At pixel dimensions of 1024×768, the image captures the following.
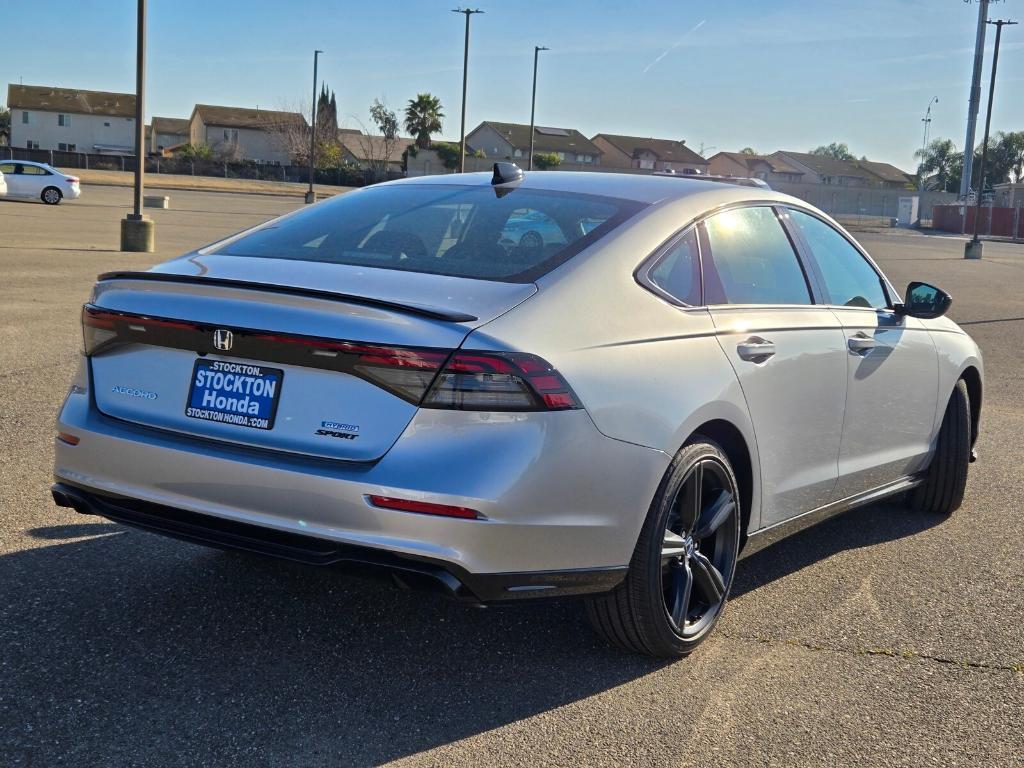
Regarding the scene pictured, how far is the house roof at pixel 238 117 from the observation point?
12389 cm

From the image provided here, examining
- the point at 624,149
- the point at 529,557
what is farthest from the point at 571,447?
the point at 624,149

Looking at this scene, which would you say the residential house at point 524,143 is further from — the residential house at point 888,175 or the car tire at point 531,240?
the car tire at point 531,240

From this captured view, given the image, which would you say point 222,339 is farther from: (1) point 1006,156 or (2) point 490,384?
(1) point 1006,156

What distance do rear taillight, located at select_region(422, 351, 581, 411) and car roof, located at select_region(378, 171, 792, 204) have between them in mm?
1298

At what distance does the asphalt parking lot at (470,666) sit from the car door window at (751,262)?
122 cm

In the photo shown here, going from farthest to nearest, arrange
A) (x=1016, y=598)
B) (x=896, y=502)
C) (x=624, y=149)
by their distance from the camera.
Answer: (x=624, y=149)
(x=896, y=502)
(x=1016, y=598)

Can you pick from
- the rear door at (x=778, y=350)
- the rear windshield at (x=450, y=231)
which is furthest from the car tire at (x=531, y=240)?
the rear door at (x=778, y=350)

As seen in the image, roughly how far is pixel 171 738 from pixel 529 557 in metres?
1.10

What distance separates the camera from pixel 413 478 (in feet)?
10.6

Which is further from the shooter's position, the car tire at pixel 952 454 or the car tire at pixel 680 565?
the car tire at pixel 952 454

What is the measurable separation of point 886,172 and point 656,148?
A: 48604 mm

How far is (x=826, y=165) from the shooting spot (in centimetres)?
14338

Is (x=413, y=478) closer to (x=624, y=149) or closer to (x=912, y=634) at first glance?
(x=912, y=634)

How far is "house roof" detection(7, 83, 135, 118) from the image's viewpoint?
120 meters
